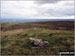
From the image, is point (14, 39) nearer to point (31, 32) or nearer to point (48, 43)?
point (31, 32)

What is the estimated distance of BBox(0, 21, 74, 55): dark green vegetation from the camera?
3.27 m

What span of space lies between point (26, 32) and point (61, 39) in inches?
49.0

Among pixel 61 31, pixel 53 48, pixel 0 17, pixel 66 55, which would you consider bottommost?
pixel 66 55

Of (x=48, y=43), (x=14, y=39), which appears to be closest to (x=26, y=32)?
(x=14, y=39)

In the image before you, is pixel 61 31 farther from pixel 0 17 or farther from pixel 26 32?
pixel 0 17

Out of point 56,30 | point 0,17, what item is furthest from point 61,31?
point 0,17

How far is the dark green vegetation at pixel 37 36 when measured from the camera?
10.7ft

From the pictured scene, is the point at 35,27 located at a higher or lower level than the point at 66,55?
higher

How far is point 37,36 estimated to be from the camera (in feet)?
10.8

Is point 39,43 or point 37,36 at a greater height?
point 37,36

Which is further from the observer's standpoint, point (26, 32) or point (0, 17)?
point (26, 32)

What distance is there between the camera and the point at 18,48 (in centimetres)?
328

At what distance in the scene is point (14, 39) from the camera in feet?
10.8

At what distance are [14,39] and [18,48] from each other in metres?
0.34
